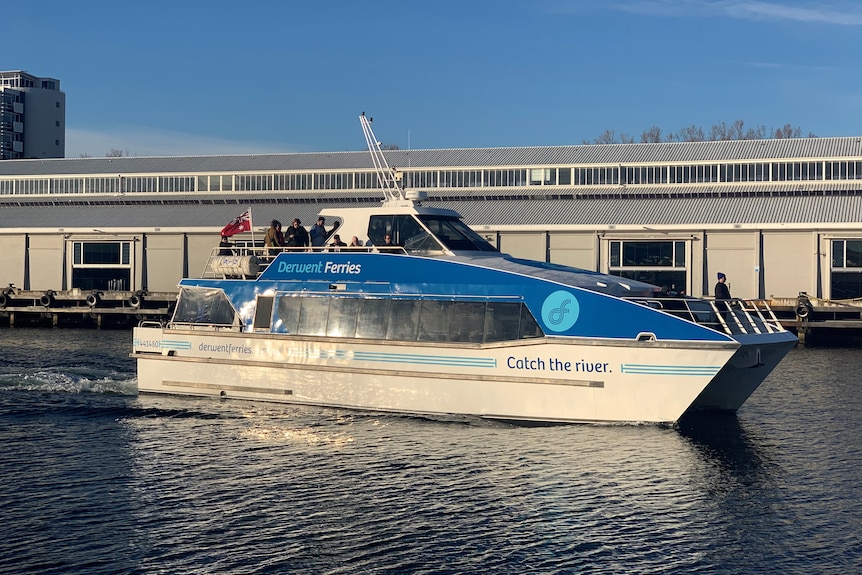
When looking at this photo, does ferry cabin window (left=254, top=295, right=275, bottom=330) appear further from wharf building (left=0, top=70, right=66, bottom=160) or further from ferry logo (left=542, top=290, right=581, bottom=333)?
wharf building (left=0, top=70, right=66, bottom=160)

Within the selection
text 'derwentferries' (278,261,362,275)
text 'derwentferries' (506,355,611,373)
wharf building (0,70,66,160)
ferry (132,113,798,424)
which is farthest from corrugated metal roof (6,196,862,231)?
wharf building (0,70,66,160)

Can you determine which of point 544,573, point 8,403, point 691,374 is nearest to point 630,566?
point 544,573

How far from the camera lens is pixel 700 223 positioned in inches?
2024

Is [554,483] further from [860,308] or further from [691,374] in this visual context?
[860,308]

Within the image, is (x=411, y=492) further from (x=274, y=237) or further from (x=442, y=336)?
(x=274, y=237)

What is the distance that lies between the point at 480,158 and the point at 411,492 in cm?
4549

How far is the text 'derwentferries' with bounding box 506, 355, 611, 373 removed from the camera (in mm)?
20297

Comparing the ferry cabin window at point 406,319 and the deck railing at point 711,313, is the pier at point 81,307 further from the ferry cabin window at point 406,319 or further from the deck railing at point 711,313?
the deck railing at point 711,313

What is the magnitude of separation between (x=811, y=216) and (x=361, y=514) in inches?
1597

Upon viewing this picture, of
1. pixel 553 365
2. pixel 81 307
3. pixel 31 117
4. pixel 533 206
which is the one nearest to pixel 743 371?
pixel 553 365

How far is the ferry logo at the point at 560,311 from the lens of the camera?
20469mm

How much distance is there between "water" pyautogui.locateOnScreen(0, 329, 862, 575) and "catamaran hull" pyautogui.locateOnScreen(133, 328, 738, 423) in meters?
0.39

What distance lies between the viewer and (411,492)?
54.6 ft

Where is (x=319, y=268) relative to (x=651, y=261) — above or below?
below
